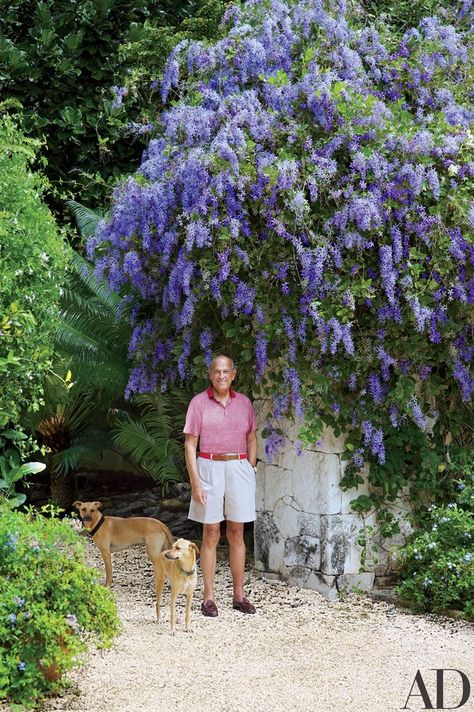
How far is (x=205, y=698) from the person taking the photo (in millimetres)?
4309

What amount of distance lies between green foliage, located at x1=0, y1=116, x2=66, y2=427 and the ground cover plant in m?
0.78

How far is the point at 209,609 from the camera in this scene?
214 inches

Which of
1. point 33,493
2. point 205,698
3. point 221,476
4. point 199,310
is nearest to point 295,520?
point 221,476

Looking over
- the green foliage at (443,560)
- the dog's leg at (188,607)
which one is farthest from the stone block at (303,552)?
the dog's leg at (188,607)

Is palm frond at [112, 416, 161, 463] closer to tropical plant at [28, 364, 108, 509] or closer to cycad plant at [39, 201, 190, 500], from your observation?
cycad plant at [39, 201, 190, 500]

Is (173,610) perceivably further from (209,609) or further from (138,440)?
(138,440)

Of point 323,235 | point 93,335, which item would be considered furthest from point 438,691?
point 93,335

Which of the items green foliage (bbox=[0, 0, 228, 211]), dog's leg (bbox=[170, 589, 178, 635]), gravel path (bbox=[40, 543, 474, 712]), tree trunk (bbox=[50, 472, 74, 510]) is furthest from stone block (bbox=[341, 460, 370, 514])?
green foliage (bbox=[0, 0, 228, 211])

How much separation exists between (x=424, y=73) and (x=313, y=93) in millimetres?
955

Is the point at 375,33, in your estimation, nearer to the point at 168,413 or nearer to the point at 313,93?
the point at 313,93

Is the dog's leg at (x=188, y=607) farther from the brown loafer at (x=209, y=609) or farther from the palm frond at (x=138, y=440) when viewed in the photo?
the palm frond at (x=138, y=440)

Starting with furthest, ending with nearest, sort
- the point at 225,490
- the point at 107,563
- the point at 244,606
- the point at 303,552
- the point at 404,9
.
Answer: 1. the point at 404,9
2. the point at 303,552
3. the point at 107,563
4. the point at 244,606
5. the point at 225,490

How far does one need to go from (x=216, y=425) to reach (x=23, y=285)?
1228mm

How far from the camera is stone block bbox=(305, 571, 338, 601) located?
590cm
